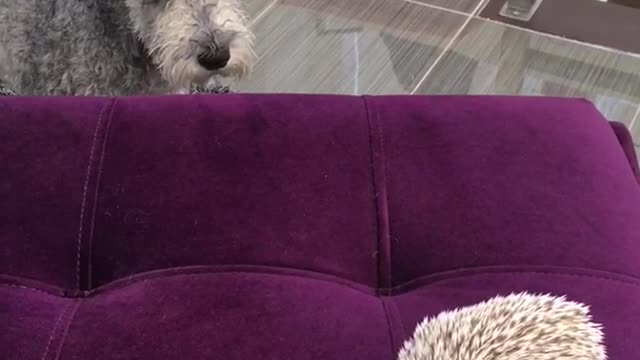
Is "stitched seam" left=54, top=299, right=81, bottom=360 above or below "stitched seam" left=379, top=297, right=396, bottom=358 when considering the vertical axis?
below

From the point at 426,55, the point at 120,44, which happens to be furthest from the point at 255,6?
the point at 120,44

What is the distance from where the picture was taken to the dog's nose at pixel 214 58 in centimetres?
117

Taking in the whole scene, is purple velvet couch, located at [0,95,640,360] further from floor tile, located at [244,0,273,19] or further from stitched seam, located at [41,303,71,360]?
floor tile, located at [244,0,273,19]

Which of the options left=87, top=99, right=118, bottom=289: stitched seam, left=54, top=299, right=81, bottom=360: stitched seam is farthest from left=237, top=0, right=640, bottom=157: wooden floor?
left=54, top=299, right=81, bottom=360: stitched seam

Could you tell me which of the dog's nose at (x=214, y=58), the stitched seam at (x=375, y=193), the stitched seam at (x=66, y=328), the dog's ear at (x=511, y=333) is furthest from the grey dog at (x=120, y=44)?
the dog's ear at (x=511, y=333)

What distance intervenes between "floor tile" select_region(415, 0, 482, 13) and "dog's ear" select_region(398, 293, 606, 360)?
4.28ft

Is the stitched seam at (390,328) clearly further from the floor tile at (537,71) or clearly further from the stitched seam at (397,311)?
the floor tile at (537,71)

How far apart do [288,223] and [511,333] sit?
29 cm

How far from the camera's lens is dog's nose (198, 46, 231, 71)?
1.17 meters

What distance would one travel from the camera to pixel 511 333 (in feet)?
2.13

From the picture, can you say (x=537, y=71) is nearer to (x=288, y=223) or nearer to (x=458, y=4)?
(x=458, y=4)

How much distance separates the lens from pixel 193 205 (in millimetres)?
830

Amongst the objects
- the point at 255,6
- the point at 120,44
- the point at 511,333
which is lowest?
the point at 255,6

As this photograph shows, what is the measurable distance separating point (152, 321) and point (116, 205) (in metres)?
0.16
